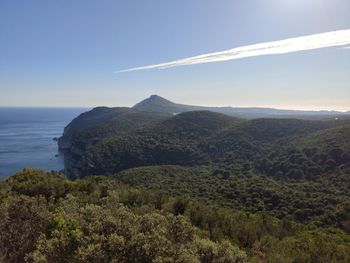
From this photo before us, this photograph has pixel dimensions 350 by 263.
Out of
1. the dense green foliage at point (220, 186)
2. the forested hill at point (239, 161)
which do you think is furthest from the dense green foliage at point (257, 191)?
the dense green foliage at point (220, 186)

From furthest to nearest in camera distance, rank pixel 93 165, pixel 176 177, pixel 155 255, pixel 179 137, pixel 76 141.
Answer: pixel 76 141 < pixel 179 137 < pixel 93 165 < pixel 176 177 < pixel 155 255

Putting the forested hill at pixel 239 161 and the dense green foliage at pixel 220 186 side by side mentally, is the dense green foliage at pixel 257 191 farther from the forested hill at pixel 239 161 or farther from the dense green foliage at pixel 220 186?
the dense green foliage at pixel 220 186

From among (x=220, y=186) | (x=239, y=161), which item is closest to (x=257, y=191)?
(x=220, y=186)

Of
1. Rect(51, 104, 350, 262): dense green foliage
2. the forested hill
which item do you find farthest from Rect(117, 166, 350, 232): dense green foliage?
Rect(51, 104, 350, 262): dense green foliage

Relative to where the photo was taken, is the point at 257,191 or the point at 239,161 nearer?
the point at 257,191

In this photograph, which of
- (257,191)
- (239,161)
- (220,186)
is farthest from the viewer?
Answer: (239,161)

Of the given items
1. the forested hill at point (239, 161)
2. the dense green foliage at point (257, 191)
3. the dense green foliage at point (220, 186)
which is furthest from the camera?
the forested hill at point (239, 161)

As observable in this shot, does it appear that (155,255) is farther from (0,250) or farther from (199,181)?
(199,181)

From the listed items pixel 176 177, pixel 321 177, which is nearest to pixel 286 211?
pixel 321 177

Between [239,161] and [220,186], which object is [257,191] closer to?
[220,186]

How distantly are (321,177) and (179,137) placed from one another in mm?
66529

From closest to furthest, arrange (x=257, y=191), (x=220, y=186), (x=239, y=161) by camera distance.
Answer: (x=257, y=191), (x=220, y=186), (x=239, y=161)

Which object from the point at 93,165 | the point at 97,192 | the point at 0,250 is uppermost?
the point at 0,250

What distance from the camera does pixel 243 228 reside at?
34375 millimetres
